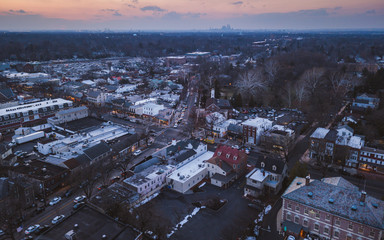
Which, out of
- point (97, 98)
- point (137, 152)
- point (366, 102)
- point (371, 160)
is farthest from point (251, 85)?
point (137, 152)

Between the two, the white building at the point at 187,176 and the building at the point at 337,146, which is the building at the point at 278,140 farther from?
the white building at the point at 187,176

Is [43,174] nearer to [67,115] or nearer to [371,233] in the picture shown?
[67,115]

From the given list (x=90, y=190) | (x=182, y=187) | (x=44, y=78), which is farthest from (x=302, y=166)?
(x=44, y=78)

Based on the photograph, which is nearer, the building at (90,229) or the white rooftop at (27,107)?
the building at (90,229)

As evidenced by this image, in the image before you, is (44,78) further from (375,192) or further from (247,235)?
(375,192)

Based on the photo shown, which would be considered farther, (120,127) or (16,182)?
(120,127)

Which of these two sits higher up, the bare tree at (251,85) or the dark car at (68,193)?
the bare tree at (251,85)

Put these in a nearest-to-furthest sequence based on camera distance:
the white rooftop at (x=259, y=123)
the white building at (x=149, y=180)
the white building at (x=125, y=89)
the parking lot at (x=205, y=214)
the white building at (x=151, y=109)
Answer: the parking lot at (x=205, y=214) → the white building at (x=149, y=180) → the white rooftop at (x=259, y=123) → the white building at (x=151, y=109) → the white building at (x=125, y=89)

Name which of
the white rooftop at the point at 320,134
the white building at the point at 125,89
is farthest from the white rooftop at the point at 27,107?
the white rooftop at the point at 320,134
